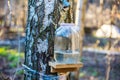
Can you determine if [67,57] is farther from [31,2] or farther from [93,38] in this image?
[93,38]

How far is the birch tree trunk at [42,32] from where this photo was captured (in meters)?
2.50

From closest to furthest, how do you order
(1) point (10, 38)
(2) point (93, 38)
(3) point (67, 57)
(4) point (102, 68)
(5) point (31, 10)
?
(3) point (67, 57)
(5) point (31, 10)
(4) point (102, 68)
(1) point (10, 38)
(2) point (93, 38)

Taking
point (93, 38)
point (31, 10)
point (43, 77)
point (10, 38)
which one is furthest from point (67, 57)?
point (93, 38)

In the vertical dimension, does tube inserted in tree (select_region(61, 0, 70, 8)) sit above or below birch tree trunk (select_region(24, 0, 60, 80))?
above

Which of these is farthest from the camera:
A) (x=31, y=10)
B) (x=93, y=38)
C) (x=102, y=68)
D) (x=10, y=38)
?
(x=93, y=38)

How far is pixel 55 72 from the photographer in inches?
97.9

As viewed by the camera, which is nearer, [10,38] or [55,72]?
[55,72]

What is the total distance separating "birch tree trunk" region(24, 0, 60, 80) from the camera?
2496mm

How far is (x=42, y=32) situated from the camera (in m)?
2.51

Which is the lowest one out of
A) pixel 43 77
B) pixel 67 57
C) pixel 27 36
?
pixel 43 77

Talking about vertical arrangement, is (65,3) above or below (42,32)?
above

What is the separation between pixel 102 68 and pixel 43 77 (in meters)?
5.05

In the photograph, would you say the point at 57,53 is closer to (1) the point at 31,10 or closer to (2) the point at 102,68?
(1) the point at 31,10

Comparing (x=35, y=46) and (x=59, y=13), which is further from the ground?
(x=59, y=13)
